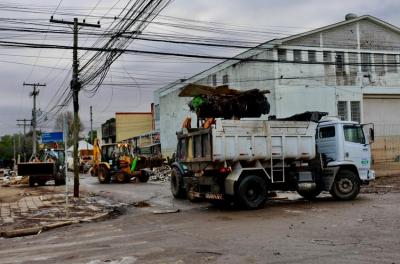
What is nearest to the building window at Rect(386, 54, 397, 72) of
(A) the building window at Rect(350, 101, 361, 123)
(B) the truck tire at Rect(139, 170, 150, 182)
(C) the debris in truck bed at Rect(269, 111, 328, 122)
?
(A) the building window at Rect(350, 101, 361, 123)

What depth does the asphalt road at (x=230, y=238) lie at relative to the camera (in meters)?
8.37

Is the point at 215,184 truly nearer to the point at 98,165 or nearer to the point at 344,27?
→ the point at 98,165

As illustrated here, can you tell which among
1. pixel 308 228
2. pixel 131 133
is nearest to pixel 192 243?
pixel 308 228

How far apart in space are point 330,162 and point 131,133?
65.9 metres

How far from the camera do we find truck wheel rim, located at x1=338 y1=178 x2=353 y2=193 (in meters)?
16.9

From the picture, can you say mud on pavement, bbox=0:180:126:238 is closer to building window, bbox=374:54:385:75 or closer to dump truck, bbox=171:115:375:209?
dump truck, bbox=171:115:375:209

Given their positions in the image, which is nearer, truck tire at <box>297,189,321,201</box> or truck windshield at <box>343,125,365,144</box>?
truck windshield at <box>343,125,365,144</box>

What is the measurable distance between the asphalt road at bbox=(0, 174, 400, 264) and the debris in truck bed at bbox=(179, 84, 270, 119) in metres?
3.02

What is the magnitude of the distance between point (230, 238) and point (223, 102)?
6.31 meters

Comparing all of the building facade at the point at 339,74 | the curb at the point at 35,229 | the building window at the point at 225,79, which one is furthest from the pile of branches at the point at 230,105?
the building window at the point at 225,79

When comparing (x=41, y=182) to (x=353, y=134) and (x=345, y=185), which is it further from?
(x=353, y=134)

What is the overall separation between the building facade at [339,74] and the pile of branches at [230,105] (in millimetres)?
16924

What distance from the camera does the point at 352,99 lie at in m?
35.8

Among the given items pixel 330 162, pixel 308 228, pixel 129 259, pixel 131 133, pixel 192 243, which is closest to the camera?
pixel 129 259
